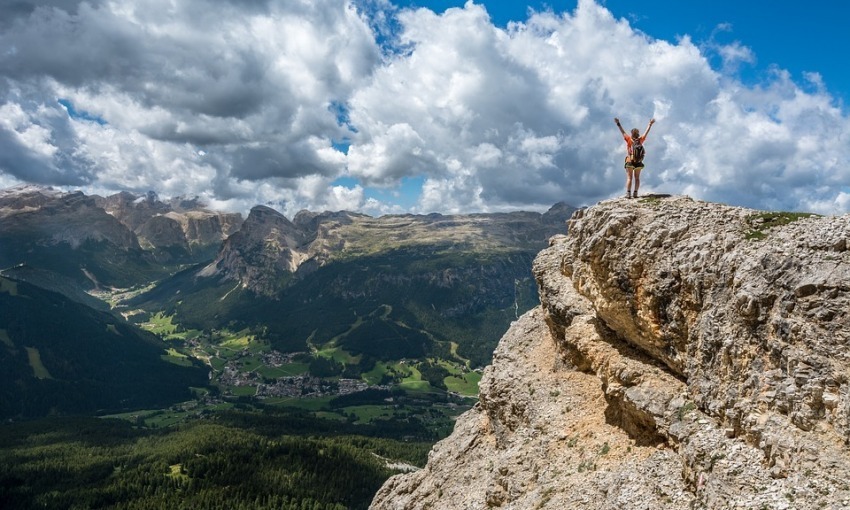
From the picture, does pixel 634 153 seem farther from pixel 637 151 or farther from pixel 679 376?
pixel 679 376

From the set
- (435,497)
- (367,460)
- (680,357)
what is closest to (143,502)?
(367,460)

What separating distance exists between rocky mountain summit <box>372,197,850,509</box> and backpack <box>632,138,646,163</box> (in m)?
3.51

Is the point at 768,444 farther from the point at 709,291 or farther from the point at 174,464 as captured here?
the point at 174,464

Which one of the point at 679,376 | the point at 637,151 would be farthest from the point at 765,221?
the point at 637,151

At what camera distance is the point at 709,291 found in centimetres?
2419

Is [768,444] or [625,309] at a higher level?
[625,309]

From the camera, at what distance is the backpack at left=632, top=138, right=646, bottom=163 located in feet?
112

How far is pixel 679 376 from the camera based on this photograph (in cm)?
2758

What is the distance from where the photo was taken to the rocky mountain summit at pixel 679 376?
18.4 m

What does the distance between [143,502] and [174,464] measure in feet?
121

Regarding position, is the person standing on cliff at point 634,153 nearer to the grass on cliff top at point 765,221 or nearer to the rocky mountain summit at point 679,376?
the rocky mountain summit at point 679,376

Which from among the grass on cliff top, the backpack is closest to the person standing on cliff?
the backpack

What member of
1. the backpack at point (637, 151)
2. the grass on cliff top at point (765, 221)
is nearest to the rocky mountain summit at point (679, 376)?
the grass on cliff top at point (765, 221)

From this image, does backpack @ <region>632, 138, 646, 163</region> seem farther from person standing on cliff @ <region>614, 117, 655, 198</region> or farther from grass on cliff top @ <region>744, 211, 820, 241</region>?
grass on cliff top @ <region>744, 211, 820, 241</region>
